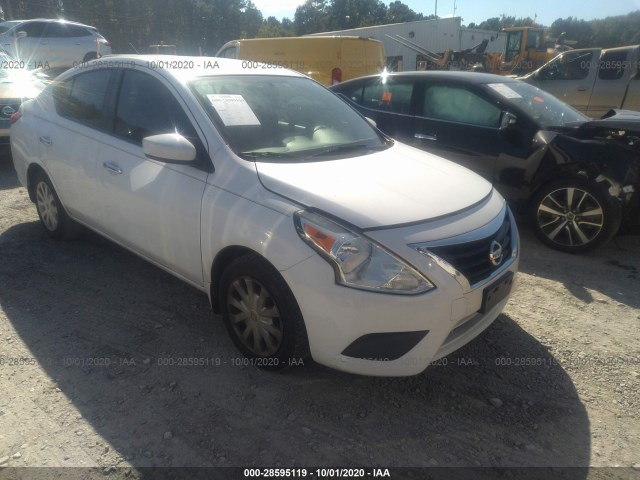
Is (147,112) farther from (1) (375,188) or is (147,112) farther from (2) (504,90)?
(2) (504,90)

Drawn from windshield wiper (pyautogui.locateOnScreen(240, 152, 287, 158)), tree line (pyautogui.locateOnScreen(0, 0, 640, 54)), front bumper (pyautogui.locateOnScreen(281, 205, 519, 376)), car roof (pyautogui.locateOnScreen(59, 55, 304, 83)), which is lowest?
front bumper (pyautogui.locateOnScreen(281, 205, 519, 376))

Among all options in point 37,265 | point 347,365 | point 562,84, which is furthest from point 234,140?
Result: point 562,84

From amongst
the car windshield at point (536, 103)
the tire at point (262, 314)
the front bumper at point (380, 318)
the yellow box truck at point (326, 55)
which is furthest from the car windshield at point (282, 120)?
the yellow box truck at point (326, 55)

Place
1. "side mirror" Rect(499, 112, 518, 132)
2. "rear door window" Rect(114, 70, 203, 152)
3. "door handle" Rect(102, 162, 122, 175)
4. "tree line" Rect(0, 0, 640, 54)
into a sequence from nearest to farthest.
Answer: "rear door window" Rect(114, 70, 203, 152) → "door handle" Rect(102, 162, 122, 175) → "side mirror" Rect(499, 112, 518, 132) → "tree line" Rect(0, 0, 640, 54)

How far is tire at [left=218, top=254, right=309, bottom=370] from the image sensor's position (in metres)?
2.34

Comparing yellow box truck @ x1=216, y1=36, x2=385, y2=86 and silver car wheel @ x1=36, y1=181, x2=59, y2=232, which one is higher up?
yellow box truck @ x1=216, y1=36, x2=385, y2=86

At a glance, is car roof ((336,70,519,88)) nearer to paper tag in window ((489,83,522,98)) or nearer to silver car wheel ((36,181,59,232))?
paper tag in window ((489,83,522,98))

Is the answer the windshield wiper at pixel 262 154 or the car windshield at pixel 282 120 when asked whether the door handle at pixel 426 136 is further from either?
the windshield wiper at pixel 262 154

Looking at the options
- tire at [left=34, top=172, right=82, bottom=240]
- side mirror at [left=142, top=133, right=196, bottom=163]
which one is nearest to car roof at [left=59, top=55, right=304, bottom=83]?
side mirror at [left=142, top=133, right=196, bottom=163]

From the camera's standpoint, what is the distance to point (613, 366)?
279 centimetres

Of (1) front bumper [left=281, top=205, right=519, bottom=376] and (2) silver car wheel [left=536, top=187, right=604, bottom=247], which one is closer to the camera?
(1) front bumper [left=281, top=205, right=519, bottom=376]

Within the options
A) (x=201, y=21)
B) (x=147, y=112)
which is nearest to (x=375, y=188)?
(x=147, y=112)

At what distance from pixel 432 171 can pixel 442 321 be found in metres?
1.07

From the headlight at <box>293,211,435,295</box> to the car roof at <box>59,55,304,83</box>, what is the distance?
1575mm
